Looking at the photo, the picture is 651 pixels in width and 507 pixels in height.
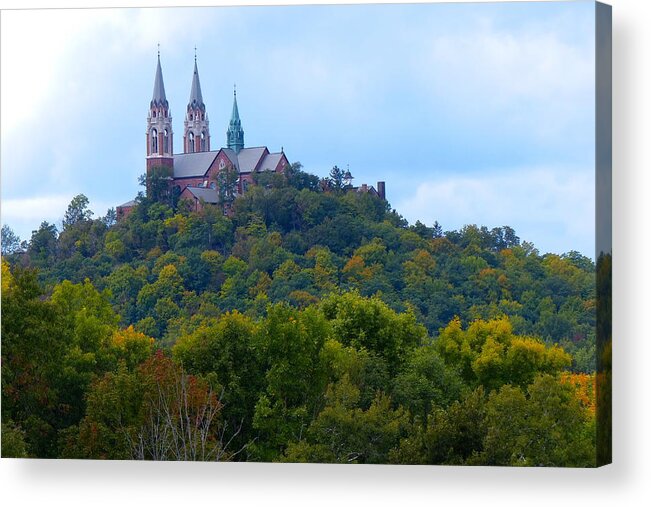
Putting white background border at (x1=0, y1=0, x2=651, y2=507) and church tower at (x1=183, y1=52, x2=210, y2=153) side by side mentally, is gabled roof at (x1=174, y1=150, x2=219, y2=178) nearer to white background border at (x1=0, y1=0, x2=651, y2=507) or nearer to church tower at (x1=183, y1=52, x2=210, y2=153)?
church tower at (x1=183, y1=52, x2=210, y2=153)

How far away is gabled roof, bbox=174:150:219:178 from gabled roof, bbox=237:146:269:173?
0.28 metres

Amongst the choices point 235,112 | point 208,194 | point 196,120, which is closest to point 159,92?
point 196,120

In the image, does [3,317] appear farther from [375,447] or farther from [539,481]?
[539,481]

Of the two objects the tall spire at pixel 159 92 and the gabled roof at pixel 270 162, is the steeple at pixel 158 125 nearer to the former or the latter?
the tall spire at pixel 159 92

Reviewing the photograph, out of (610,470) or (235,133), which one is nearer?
(610,470)

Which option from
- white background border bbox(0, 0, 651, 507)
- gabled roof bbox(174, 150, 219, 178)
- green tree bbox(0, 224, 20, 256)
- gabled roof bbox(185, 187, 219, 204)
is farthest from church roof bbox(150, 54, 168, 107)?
white background border bbox(0, 0, 651, 507)

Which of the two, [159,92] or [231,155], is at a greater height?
[159,92]

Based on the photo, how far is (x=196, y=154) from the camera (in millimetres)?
14289

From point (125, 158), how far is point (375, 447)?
384 centimetres

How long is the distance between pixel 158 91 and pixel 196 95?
0.37 metres

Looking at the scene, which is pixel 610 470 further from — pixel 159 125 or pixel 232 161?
pixel 159 125

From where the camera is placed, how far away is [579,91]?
1255 centimetres

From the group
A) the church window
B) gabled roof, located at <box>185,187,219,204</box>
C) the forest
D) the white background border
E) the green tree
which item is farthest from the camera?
gabled roof, located at <box>185,187,219,204</box>

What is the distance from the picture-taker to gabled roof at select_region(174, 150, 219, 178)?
1427cm
